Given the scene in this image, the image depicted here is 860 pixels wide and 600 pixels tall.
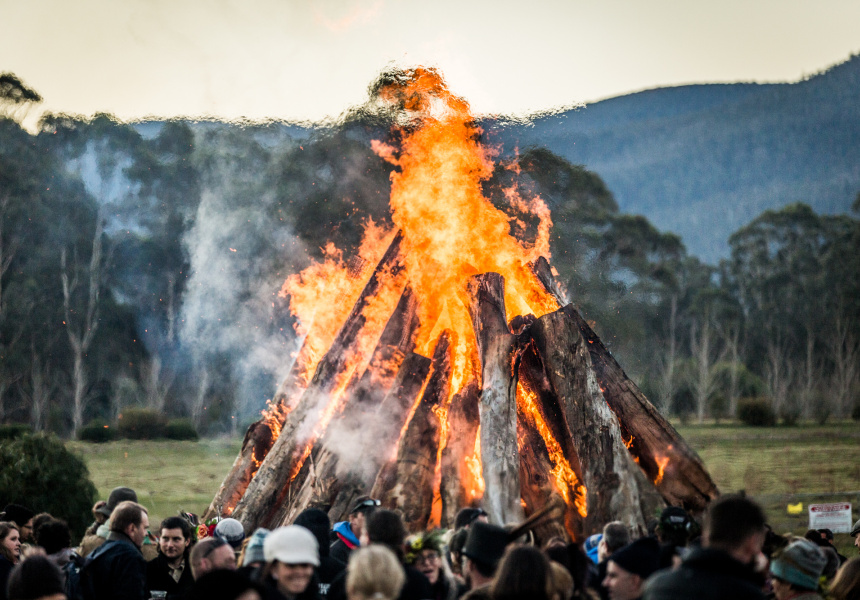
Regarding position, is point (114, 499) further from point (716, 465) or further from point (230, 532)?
point (716, 465)

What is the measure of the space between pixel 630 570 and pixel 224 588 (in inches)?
92.3

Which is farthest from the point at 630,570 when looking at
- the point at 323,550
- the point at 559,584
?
the point at 323,550

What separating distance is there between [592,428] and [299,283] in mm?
7013

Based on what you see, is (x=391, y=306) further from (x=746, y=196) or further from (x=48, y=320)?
(x=746, y=196)

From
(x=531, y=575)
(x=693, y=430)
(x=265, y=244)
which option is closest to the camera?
(x=531, y=575)

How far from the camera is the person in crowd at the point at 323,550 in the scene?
634 cm

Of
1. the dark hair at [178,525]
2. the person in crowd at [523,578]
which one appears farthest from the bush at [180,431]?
the person in crowd at [523,578]

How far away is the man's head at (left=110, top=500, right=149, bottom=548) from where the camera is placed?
20.5 ft

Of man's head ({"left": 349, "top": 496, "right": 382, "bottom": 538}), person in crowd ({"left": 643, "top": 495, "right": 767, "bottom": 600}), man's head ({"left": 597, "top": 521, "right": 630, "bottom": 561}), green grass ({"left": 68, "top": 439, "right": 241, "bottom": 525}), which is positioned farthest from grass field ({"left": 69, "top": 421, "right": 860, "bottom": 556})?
person in crowd ({"left": 643, "top": 495, "right": 767, "bottom": 600})

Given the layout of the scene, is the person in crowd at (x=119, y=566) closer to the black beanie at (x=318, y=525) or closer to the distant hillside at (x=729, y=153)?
the black beanie at (x=318, y=525)

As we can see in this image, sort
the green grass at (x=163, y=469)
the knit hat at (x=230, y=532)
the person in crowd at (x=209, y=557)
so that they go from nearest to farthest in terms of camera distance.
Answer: the person in crowd at (x=209, y=557) → the knit hat at (x=230, y=532) → the green grass at (x=163, y=469)

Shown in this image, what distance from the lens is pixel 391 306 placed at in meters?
14.0

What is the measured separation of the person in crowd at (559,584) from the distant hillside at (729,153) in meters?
127

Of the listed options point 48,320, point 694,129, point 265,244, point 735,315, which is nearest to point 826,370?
point 735,315
